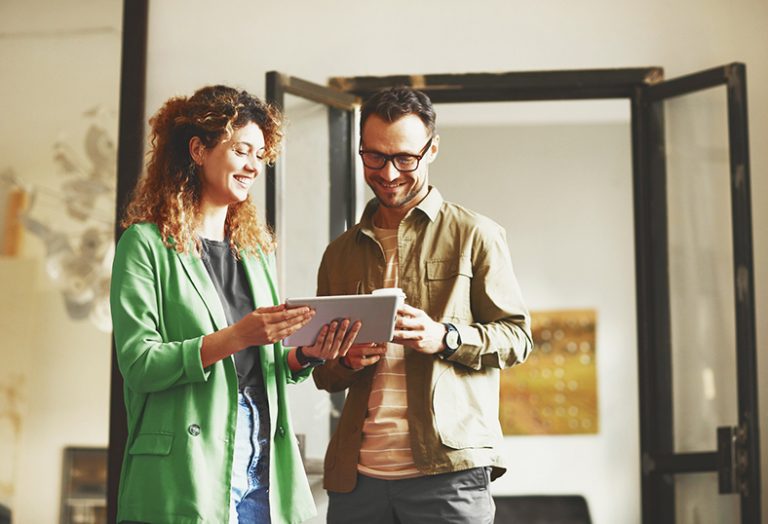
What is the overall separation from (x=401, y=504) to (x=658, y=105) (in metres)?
2.10

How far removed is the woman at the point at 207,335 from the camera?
1867mm

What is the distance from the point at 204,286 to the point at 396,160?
0.54 metres

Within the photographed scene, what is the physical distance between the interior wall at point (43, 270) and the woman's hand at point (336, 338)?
1.85m

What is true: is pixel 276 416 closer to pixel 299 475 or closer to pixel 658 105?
pixel 299 475

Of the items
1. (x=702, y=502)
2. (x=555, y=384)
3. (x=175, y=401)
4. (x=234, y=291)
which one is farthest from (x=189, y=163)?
(x=555, y=384)

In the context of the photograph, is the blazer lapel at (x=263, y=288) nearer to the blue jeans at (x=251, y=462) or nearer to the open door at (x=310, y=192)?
the blue jeans at (x=251, y=462)

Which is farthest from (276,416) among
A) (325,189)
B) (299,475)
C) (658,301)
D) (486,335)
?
(658,301)

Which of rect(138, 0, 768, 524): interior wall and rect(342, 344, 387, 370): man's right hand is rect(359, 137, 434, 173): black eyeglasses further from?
rect(138, 0, 768, 524): interior wall

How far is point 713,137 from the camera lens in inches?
137

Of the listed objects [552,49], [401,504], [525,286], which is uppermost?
[552,49]

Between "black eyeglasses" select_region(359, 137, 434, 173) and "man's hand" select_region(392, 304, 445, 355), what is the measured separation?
350 millimetres

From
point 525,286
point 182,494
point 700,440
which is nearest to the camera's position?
point 182,494

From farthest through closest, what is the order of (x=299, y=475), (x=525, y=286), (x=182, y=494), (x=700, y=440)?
1. (x=525, y=286)
2. (x=700, y=440)
3. (x=299, y=475)
4. (x=182, y=494)

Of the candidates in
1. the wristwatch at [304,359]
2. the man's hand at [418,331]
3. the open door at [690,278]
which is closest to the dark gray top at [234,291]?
the wristwatch at [304,359]
